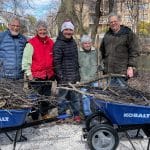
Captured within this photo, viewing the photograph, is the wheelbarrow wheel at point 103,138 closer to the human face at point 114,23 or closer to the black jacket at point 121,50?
the black jacket at point 121,50

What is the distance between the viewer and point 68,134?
21.4 feet

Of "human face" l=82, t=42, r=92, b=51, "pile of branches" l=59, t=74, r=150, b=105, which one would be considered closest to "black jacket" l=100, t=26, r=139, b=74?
"human face" l=82, t=42, r=92, b=51

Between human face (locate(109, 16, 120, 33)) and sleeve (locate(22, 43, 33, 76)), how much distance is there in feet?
3.80

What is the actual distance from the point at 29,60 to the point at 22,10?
984cm

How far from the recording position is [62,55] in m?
6.41

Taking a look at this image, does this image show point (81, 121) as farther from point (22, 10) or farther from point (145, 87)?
point (22, 10)

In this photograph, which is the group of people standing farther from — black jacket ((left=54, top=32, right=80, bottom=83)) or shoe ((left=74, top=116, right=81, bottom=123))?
shoe ((left=74, top=116, right=81, bottom=123))

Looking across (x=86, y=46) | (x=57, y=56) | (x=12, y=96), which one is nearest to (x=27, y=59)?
(x=57, y=56)

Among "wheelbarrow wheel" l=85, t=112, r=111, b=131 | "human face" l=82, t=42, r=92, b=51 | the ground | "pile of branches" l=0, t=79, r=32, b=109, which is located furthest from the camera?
"human face" l=82, t=42, r=92, b=51

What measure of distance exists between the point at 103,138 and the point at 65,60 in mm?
1491

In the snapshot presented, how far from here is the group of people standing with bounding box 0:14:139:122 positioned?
6.37 meters

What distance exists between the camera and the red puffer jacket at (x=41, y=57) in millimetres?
6492

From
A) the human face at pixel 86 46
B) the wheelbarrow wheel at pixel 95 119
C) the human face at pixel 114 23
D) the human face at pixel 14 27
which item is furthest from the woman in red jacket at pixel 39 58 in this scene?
the human face at pixel 114 23

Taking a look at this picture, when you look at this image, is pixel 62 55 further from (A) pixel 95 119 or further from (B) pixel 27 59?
(A) pixel 95 119
